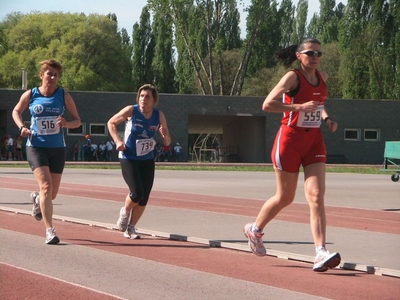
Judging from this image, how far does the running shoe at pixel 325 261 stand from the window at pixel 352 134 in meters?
48.3

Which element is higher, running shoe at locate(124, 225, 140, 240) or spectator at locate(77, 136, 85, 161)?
running shoe at locate(124, 225, 140, 240)

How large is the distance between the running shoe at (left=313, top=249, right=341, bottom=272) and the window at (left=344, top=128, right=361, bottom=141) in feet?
158

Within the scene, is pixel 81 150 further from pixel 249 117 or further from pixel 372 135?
pixel 372 135

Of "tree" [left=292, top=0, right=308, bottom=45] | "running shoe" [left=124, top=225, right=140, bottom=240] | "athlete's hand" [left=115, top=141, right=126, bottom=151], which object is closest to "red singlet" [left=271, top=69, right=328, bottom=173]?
"tree" [left=292, top=0, right=308, bottom=45]

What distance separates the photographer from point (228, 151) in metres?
58.2

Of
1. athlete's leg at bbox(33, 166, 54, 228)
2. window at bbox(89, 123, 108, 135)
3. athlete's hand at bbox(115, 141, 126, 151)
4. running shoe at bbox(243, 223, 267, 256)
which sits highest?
athlete's hand at bbox(115, 141, 126, 151)

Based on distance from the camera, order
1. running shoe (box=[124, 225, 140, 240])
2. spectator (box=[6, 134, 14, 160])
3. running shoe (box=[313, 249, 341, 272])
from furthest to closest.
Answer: spectator (box=[6, 134, 14, 160]) < running shoe (box=[124, 225, 140, 240]) < running shoe (box=[313, 249, 341, 272])

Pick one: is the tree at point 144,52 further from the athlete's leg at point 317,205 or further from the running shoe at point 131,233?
the athlete's leg at point 317,205

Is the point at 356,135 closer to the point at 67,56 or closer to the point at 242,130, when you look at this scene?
the point at 242,130

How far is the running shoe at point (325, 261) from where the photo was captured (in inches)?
313

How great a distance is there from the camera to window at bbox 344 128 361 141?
5572 cm

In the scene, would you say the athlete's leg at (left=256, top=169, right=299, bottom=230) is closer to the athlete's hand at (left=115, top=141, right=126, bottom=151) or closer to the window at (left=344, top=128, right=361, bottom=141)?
the athlete's hand at (left=115, top=141, right=126, bottom=151)

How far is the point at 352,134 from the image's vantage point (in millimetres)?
55938

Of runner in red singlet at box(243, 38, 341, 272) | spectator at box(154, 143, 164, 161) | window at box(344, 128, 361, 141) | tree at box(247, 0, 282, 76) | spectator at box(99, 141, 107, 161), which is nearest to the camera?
runner in red singlet at box(243, 38, 341, 272)
